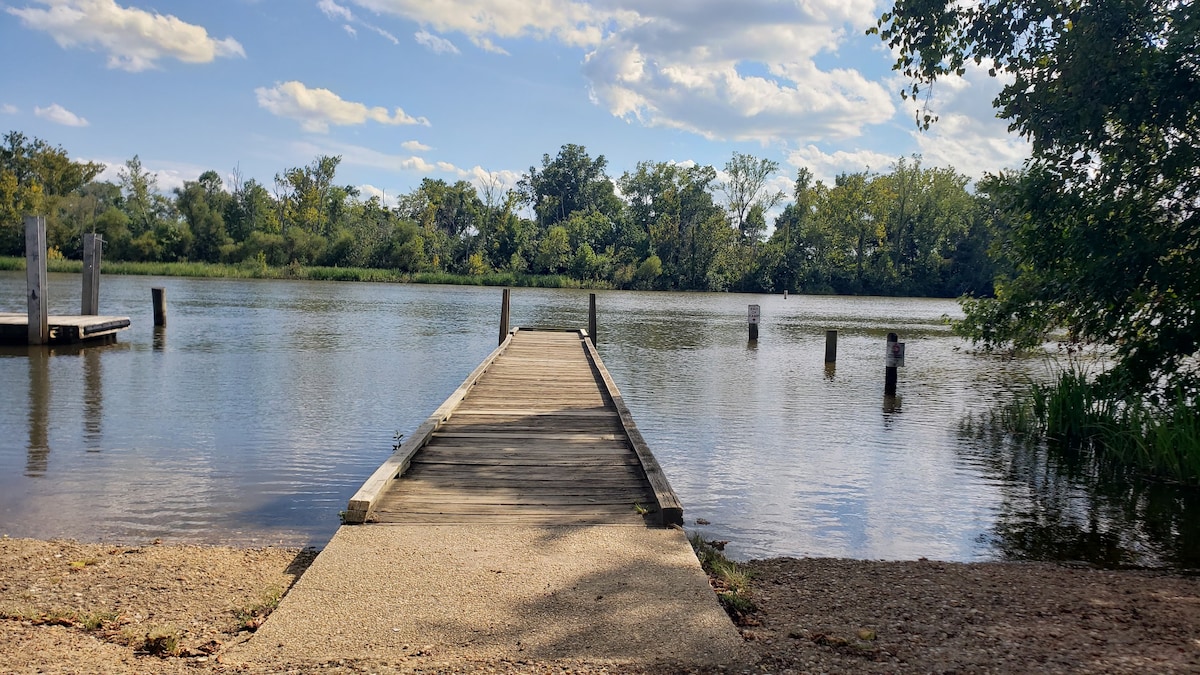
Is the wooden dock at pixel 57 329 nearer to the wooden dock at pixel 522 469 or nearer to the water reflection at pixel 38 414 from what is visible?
the water reflection at pixel 38 414

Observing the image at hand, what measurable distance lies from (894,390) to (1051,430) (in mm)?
4277

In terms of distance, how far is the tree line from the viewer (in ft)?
244

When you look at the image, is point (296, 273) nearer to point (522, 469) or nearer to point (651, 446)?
point (651, 446)

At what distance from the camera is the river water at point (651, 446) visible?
23.3 feet

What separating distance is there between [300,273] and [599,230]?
33300 millimetres

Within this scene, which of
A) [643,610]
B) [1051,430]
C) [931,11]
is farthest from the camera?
[1051,430]

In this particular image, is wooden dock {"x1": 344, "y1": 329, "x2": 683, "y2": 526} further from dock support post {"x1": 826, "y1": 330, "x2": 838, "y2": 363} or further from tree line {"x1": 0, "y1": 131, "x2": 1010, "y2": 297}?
tree line {"x1": 0, "y1": 131, "x2": 1010, "y2": 297}

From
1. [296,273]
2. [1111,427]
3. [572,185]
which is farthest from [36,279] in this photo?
[572,185]

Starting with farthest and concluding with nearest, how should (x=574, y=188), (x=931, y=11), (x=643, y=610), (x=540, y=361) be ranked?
(x=574, y=188) < (x=540, y=361) < (x=931, y=11) < (x=643, y=610)

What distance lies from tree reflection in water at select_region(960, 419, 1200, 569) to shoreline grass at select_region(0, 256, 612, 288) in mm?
61150

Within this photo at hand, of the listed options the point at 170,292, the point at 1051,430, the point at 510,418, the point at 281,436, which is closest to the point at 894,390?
the point at 1051,430

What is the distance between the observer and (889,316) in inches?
1761

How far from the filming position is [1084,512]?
8.16 metres

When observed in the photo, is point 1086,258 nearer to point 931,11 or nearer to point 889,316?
point 931,11
